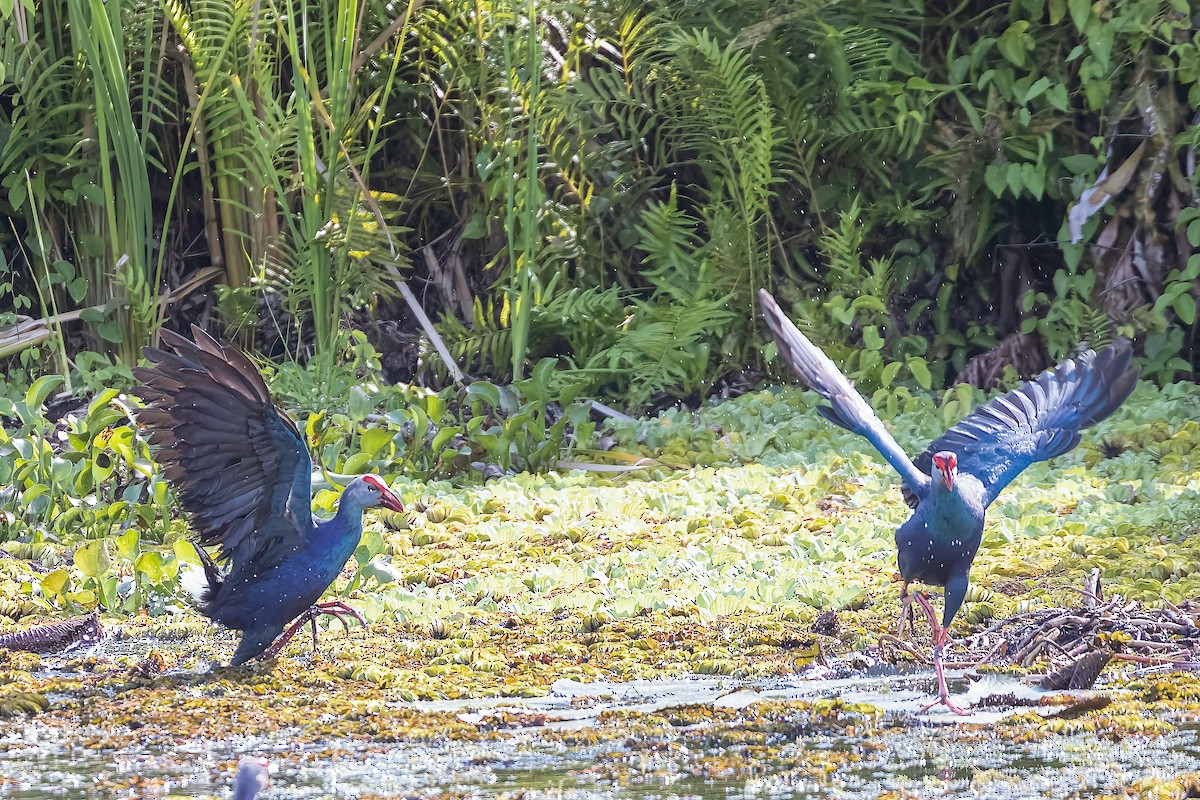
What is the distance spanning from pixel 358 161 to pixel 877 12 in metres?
2.77

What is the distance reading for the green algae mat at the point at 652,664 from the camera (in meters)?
3.57

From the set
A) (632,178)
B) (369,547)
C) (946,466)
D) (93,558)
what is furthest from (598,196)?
(946,466)

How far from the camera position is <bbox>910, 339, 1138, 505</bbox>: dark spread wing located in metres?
4.89

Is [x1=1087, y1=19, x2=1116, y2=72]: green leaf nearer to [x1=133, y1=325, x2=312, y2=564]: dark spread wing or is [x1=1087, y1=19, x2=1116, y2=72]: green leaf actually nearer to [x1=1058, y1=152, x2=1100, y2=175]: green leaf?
[x1=1058, y1=152, x2=1100, y2=175]: green leaf

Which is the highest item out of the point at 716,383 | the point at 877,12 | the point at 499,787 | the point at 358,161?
the point at 877,12

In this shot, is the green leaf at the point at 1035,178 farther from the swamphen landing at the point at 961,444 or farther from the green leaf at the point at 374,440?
the green leaf at the point at 374,440

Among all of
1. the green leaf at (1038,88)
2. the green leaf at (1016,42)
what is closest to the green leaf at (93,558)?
the green leaf at (1038,88)

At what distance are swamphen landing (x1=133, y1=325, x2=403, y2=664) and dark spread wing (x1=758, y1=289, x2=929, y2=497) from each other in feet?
4.11

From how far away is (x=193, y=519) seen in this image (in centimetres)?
456

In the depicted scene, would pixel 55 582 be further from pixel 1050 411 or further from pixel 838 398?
pixel 1050 411

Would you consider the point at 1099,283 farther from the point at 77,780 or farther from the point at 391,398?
the point at 77,780

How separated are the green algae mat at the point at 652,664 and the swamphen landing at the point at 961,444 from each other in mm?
290

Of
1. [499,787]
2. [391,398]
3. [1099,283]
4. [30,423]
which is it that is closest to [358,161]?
[391,398]

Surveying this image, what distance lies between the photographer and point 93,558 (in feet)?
17.6
